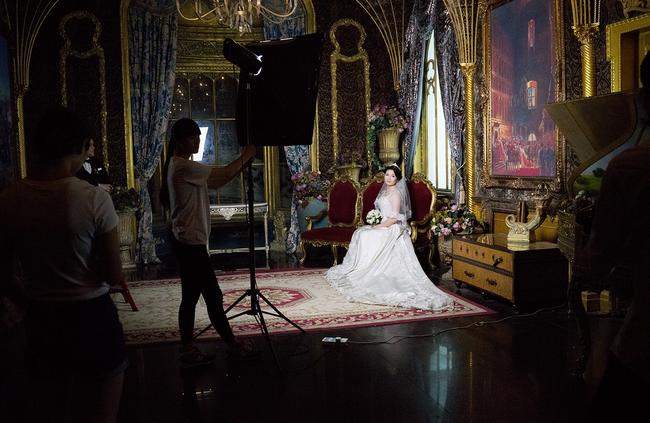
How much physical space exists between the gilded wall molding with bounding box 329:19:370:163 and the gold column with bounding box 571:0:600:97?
4.71 meters

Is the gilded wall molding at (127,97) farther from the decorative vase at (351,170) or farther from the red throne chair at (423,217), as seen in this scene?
the red throne chair at (423,217)

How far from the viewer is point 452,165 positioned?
8.11 meters

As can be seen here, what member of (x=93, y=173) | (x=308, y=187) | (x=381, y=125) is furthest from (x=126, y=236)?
(x=381, y=125)

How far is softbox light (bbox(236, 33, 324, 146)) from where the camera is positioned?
378 centimetres

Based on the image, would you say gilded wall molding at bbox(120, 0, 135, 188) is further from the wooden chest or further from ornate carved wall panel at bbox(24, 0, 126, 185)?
the wooden chest

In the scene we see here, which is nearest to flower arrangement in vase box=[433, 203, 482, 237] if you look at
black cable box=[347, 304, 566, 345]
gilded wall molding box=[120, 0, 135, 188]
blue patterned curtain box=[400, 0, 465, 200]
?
blue patterned curtain box=[400, 0, 465, 200]

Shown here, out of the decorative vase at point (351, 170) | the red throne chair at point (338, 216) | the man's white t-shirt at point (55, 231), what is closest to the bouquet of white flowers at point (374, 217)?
the red throne chair at point (338, 216)

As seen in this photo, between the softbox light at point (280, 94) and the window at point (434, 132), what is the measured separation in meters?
4.99

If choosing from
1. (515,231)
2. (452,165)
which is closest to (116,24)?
(452,165)

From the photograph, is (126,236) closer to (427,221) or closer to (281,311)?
(281,311)

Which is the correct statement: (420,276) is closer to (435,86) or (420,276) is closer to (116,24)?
(435,86)

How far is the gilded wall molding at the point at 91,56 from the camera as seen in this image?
878cm

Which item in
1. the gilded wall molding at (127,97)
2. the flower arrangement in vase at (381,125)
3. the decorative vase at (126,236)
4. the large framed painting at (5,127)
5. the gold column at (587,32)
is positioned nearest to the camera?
the gold column at (587,32)

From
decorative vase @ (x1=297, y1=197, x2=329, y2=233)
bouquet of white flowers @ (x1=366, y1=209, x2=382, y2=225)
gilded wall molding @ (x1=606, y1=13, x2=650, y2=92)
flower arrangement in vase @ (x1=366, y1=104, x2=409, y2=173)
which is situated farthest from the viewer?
flower arrangement in vase @ (x1=366, y1=104, x2=409, y2=173)
